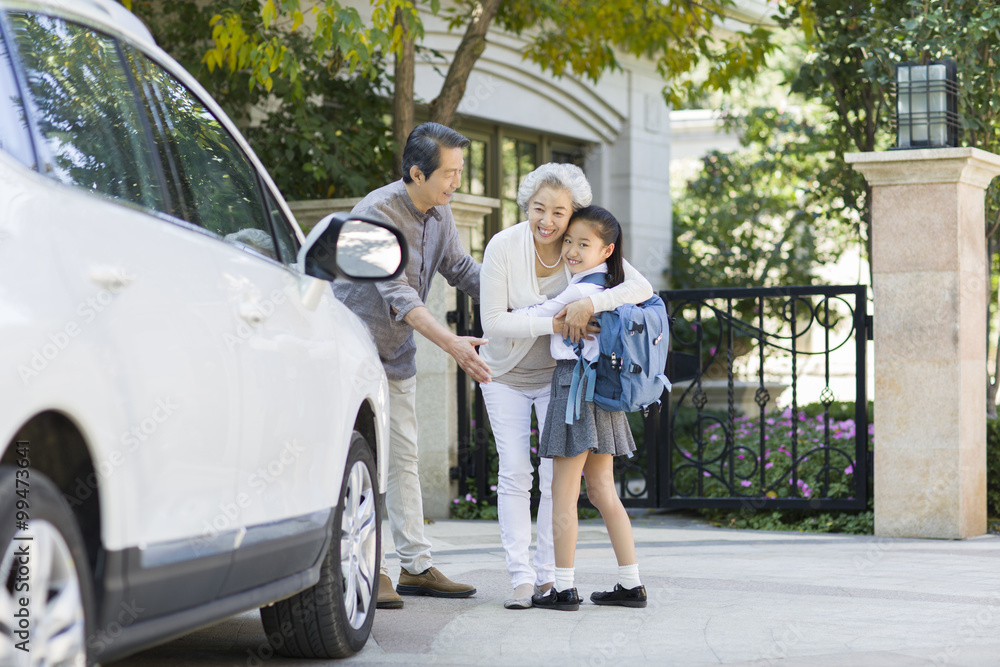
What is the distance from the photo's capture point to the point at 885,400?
7.08m

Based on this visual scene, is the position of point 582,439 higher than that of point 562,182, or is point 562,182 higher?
point 562,182

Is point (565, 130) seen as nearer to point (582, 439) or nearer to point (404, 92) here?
point (404, 92)

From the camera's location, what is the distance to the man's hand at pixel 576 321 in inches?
183

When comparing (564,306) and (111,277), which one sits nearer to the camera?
(111,277)

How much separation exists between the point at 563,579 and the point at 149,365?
268 cm

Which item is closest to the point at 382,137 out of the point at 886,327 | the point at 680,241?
the point at 886,327

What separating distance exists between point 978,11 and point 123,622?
7201 mm

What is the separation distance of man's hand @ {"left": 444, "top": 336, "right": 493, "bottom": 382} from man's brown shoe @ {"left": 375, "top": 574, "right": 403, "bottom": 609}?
3.09ft

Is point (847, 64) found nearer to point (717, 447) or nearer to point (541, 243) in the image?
point (717, 447)

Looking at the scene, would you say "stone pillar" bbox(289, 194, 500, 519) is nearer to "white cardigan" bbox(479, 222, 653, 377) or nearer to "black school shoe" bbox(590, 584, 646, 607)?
"white cardigan" bbox(479, 222, 653, 377)

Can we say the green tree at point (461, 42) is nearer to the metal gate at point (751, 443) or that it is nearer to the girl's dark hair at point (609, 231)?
the metal gate at point (751, 443)

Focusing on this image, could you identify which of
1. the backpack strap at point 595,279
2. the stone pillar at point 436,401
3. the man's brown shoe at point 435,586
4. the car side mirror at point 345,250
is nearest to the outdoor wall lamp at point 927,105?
the stone pillar at point 436,401

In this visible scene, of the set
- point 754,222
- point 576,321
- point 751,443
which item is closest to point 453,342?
point 576,321

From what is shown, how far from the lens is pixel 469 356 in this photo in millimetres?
4539
